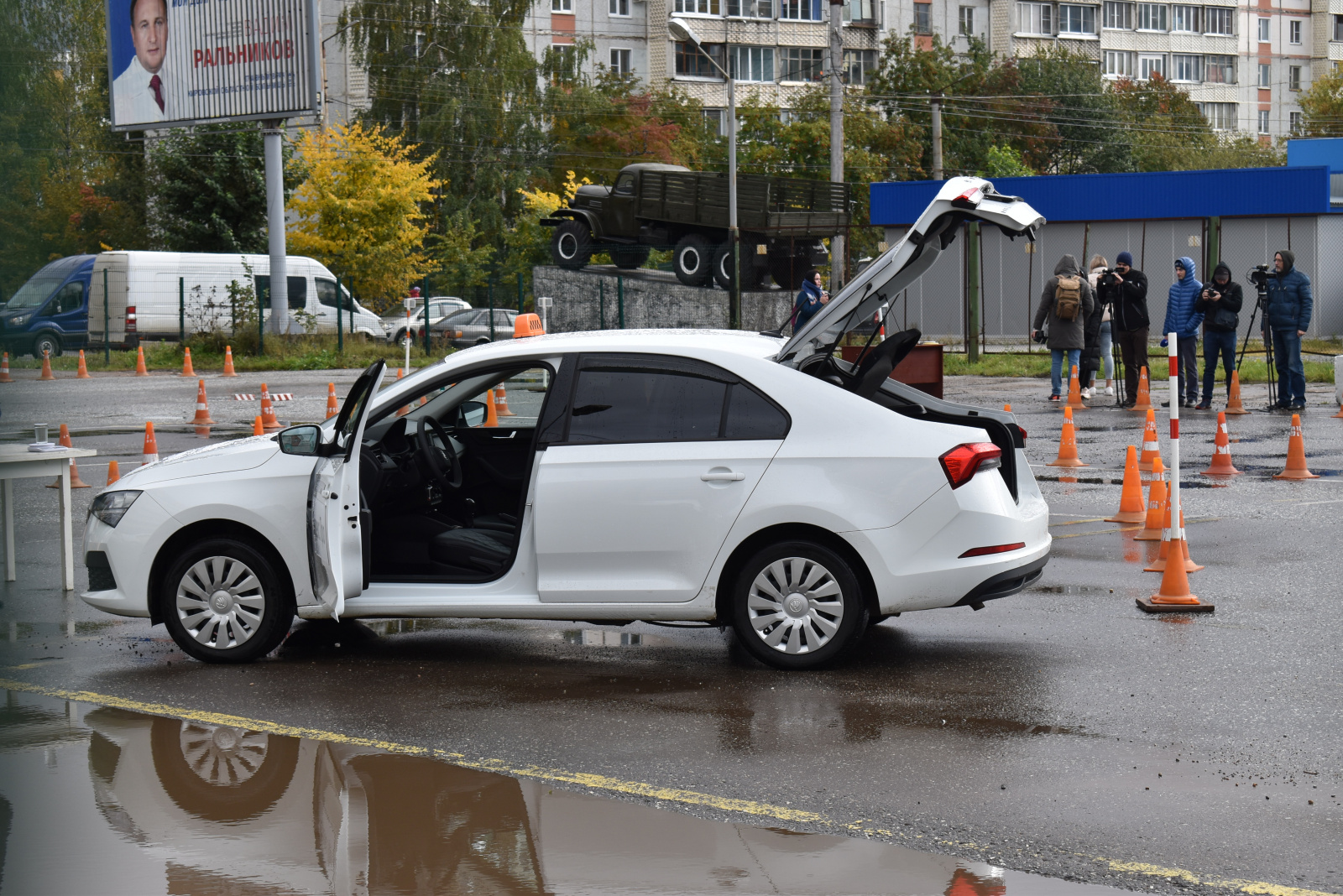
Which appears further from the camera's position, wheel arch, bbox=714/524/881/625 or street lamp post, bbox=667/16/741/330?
street lamp post, bbox=667/16/741/330

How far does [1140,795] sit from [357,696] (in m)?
3.34

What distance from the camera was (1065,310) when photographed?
19.6 meters

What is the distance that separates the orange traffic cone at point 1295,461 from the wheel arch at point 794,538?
25.8 ft

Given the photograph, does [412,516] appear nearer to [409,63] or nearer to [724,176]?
[724,176]

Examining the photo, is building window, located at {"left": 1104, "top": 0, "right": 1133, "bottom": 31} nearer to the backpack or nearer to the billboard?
the billboard

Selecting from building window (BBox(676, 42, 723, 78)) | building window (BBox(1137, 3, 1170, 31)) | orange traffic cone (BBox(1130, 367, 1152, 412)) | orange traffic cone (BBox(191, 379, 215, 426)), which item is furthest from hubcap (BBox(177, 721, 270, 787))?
building window (BBox(1137, 3, 1170, 31))

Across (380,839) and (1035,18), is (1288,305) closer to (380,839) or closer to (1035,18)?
(380,839)

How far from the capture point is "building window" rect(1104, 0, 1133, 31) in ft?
258

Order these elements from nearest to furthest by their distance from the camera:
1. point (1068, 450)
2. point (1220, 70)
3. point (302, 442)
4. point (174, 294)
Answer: point (302, 442) < point (1068, 450) < point (174, 294) < point (1220, 70)

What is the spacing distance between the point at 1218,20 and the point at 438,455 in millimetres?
85047

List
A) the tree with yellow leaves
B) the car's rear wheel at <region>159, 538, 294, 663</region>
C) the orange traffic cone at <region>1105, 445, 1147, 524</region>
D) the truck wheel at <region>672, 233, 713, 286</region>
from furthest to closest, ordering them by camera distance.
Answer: the tree with yellow leaves
the truck wheel at <region>672, 233, 713, 286</region>
the orange traffic cone at <region>1105, 445, 1147, 524</region>
the car's rear wheel at <region>159, 538, 294, 663</region>

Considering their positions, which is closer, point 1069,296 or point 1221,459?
point 1221,459

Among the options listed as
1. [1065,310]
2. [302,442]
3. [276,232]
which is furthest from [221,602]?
[276,232]

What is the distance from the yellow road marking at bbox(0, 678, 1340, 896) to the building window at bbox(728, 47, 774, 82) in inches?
2567
